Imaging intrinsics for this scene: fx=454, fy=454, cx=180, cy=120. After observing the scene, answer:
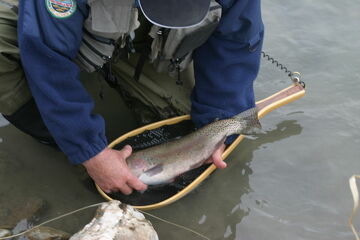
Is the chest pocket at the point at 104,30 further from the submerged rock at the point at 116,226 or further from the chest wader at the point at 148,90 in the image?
the submerged rock at the point at 116,226

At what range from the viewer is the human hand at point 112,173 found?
2.62 metres

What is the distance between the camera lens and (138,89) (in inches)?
131

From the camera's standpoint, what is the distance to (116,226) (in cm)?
228

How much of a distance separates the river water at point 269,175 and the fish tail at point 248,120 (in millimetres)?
283

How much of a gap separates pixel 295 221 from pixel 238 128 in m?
0.70

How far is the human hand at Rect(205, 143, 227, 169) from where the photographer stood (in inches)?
117

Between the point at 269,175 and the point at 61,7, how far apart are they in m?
1.81

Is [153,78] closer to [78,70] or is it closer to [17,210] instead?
[78,70]

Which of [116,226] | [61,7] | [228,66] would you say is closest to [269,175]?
[228,66]

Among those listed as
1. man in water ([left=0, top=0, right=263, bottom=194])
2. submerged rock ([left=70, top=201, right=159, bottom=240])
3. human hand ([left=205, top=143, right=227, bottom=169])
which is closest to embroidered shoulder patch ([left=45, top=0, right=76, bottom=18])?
man in water ([left=0, top=0, right=263, bottom=194])

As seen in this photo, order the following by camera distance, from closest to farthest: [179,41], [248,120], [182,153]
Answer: [179,41] < [182,153] < [248,120]

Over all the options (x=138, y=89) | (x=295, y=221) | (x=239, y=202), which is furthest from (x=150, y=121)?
(x=295, y=221)

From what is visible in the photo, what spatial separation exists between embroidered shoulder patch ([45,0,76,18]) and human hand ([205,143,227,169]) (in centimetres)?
130

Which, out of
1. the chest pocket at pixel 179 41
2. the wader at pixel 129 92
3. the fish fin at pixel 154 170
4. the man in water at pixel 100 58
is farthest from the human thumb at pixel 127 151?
the chest pocket at pixel 179 41
